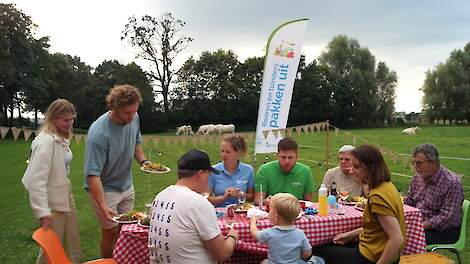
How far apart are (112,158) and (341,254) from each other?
2.13 metres

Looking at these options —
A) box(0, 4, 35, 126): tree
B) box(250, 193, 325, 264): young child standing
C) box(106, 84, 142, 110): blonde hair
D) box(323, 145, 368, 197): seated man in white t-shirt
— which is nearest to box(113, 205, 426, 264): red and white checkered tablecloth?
box(250, 193, 325, 264): young child standing

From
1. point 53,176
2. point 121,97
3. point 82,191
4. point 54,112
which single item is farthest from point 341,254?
point 82,191

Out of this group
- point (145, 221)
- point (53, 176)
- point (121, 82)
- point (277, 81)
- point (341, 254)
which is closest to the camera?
point (145, 221)

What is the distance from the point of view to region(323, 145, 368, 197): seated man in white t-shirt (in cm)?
507

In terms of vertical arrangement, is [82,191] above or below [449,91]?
below

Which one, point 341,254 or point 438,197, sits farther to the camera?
point 438,197

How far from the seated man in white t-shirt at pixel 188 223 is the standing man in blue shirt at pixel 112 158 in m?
1.28

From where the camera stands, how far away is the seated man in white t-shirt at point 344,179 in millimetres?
5070

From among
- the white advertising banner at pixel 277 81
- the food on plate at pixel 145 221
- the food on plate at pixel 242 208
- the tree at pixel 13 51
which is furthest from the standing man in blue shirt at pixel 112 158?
the tree at pixel 13 51

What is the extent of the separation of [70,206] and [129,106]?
1.16 m

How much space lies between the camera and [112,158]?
402cm

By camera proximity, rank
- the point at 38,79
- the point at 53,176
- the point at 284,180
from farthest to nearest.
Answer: the point at 38,79, the point at 284,180, the point at 53,176

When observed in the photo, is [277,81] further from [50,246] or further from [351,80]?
[351,80]

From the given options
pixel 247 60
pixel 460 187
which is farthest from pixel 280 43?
pixel 247 60
